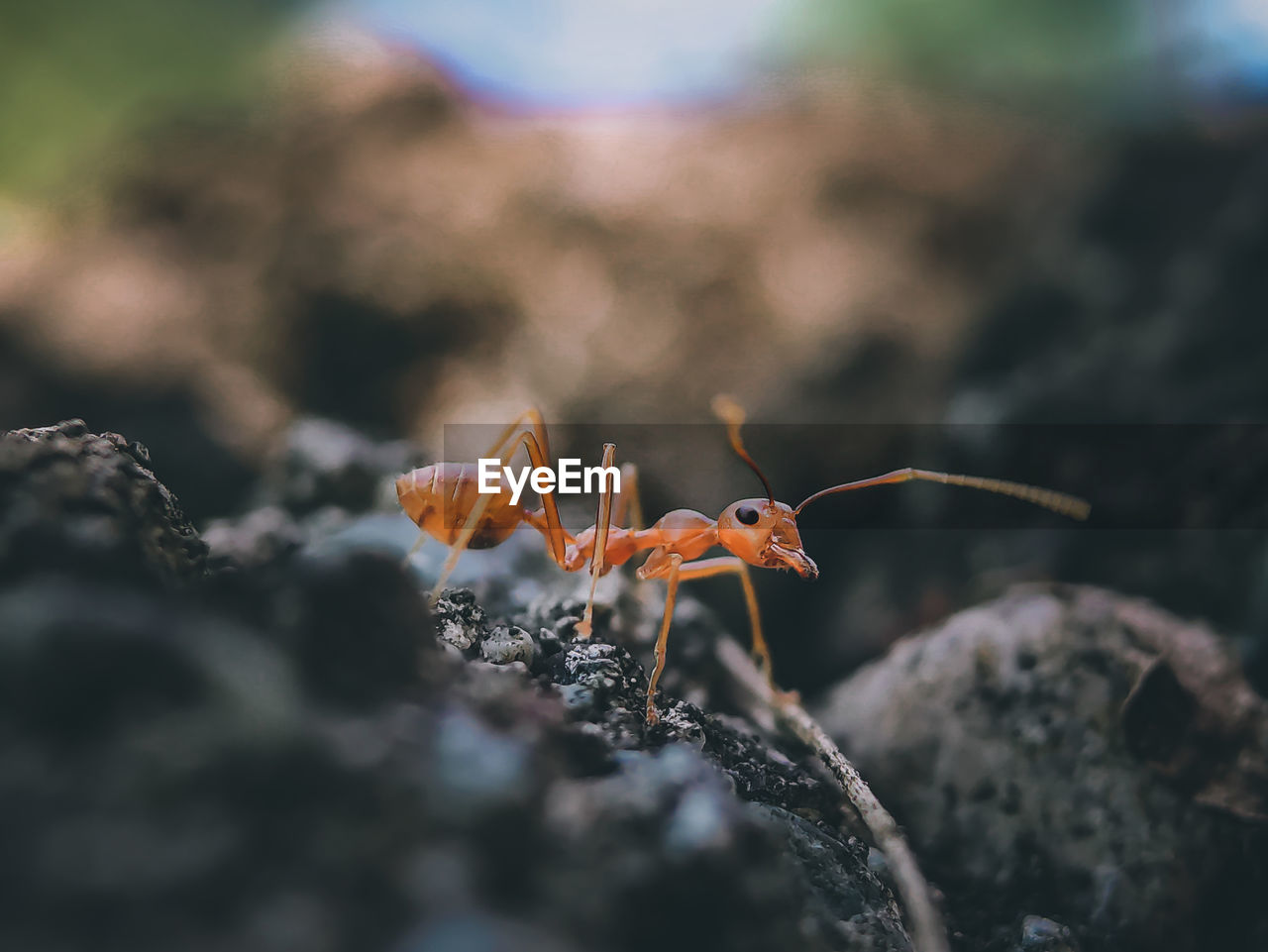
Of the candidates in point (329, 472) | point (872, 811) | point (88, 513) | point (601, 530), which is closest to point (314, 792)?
point (88, 513)

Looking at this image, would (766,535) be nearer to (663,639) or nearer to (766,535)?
(766,535)

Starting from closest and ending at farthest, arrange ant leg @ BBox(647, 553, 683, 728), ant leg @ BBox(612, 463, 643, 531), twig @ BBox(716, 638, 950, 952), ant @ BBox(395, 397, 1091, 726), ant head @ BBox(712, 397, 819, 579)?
twig @ BBox(716, 638, 950, 952)
ant leg @ BBox(647, 553, 683, 728)
ant @ BBox(395, 397, 1091, 726)
ant head @ BBox(712, 397, 819, 579)
ant leg @ BBox(612, 463, 643, 531)

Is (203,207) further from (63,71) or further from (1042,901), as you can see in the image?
(1042,901)

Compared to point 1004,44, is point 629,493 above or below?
below

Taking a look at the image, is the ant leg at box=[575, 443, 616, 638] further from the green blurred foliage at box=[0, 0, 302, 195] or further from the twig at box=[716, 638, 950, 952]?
the green blurred foliage at box=[0, 0, 302, 195]

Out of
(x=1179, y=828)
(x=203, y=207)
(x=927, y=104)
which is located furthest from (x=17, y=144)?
(x=1179, y=828)

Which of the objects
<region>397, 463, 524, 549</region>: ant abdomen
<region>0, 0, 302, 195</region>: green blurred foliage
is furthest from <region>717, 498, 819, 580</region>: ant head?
<region>0, 0, 302, 195</region>: green blurred foliage
